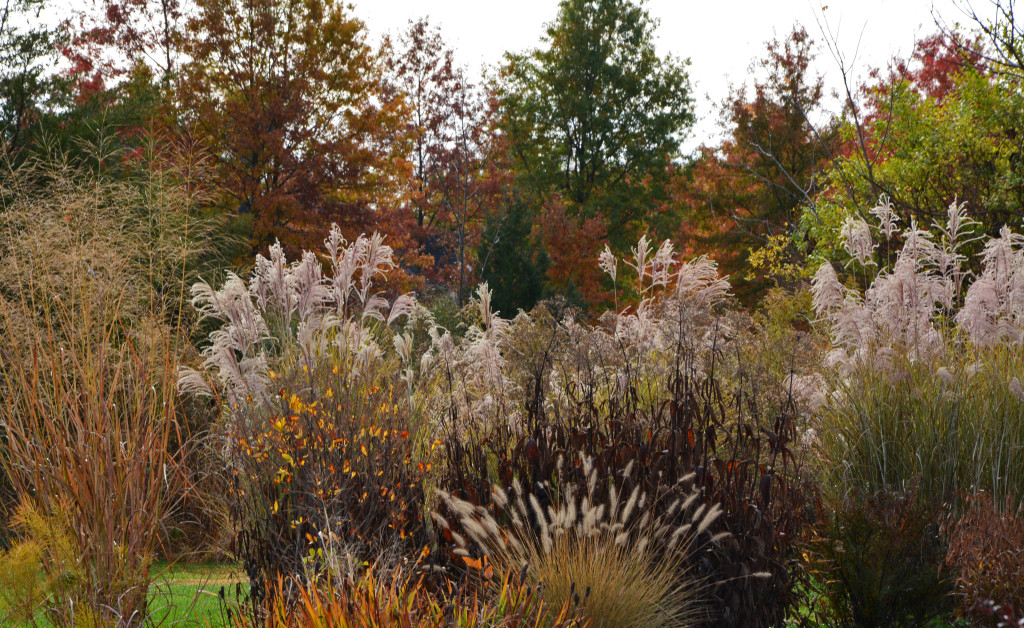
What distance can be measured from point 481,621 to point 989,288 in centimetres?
449

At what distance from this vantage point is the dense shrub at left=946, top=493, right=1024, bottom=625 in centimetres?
360

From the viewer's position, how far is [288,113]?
1437 cm

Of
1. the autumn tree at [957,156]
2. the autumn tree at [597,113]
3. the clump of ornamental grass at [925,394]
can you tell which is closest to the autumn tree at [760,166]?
the autumn tree at [597,113]

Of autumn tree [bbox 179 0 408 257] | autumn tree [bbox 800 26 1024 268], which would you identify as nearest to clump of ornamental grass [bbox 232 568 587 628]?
autumn tree [bbox 800 26 1024 268]

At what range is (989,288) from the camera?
5578 millimetres

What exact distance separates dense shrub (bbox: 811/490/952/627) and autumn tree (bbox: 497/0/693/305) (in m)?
19.6

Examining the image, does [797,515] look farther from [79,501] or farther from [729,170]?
[729,170]

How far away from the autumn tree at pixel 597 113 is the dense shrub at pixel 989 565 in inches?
787

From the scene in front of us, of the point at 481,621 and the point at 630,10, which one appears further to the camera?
the point at 630,10

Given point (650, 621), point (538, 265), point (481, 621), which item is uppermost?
point (538, 265)

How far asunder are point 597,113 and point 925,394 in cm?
1998

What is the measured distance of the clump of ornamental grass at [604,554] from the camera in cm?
337

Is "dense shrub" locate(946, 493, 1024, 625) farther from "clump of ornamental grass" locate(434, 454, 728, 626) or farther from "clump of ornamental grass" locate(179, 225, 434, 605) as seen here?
"clump of ornamental grass" locate(179, 225, 434, 605)

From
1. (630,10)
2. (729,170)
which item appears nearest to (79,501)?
(729,170)
